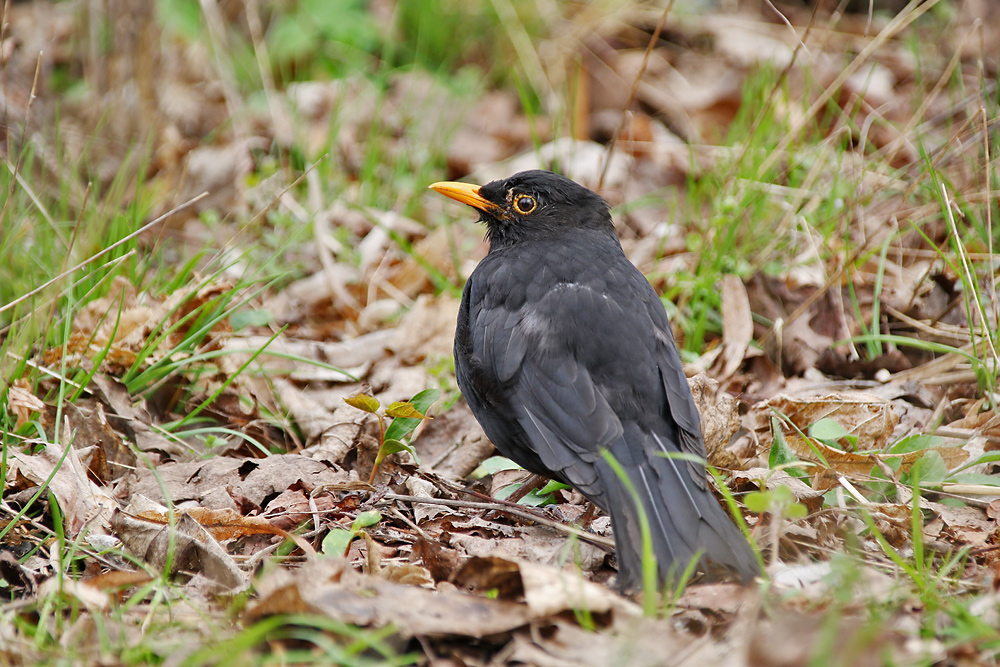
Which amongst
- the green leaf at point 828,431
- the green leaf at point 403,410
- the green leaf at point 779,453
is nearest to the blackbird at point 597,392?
the green leaf at point 403,410

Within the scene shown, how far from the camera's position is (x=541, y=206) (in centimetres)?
408

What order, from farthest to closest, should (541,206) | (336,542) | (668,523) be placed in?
(541,206)
(336,542)
(668,523)

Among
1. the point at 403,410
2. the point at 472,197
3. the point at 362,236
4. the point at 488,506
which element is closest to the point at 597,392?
the point at 488,506

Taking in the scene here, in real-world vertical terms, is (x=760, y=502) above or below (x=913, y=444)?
above

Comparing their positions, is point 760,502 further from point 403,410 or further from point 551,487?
point 403,410

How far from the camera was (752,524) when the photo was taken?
10.2ft

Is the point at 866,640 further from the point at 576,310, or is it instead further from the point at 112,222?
the point at 112,222

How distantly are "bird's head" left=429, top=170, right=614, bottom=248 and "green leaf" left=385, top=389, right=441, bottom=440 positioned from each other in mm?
1052

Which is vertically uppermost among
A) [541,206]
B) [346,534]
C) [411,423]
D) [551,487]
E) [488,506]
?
[541,206]

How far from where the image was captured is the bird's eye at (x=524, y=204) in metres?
4.07

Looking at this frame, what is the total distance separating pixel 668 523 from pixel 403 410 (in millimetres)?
1070

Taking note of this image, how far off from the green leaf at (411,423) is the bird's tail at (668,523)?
729 mm

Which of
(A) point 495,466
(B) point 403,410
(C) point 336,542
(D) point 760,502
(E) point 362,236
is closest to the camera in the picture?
(D) point 760,502

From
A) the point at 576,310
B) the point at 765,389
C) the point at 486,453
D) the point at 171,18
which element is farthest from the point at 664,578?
the point at 171,18
